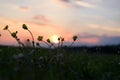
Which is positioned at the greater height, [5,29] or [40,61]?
[5,29]

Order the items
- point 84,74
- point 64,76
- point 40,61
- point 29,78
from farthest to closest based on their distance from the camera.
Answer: point 40,61
point 84,74
point 64,76
point 29,78

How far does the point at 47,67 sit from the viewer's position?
276 inches

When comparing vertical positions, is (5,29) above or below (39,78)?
above

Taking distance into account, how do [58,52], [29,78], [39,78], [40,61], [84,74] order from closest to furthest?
[29,78], [39,78], [84,74], [40,61], [58,52]

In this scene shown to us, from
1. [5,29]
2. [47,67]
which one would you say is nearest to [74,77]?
[47,67]

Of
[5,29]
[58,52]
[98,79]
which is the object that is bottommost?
[98,79]

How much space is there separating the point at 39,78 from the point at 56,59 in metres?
2.39

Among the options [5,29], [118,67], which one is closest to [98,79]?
[118,67]

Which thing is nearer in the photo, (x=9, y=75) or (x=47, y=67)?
(x=9, y=75)

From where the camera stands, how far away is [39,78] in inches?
203

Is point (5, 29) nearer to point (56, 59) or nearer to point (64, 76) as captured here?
point (56, 59)

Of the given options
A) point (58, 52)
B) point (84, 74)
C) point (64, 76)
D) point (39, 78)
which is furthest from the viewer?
point (58, 52)

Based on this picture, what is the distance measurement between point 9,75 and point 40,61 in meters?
2.22

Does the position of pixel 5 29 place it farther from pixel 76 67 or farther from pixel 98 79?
pixel 98 79
